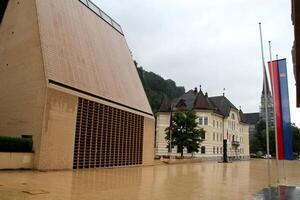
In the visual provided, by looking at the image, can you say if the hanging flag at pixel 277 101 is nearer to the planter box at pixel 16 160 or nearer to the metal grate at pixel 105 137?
the metal grate at pixel 105 137

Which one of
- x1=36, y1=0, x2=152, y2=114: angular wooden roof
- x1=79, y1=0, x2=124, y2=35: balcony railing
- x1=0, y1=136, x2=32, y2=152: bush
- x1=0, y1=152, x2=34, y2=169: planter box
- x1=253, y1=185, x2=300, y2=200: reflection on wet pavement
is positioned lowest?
x1=253, y1=185, x2=300, y2=200: reflection on wet pavement

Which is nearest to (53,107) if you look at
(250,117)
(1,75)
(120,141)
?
(1,75)

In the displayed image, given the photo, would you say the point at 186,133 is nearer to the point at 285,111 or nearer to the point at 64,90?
the point at 64,90

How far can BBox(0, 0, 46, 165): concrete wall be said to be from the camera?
2003cm

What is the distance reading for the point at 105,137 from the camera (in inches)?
984

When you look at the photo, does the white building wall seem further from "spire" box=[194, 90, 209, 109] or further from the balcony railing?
the balcony railing

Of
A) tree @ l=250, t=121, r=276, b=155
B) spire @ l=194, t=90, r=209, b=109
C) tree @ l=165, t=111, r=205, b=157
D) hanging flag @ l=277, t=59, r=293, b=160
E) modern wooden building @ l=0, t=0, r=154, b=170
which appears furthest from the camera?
tree @ l=250, t=121, r=276, b=155

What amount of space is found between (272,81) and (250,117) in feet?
427

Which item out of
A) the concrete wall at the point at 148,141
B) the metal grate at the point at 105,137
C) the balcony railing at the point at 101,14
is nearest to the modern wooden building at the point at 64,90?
the metal grate at the point at 105,137

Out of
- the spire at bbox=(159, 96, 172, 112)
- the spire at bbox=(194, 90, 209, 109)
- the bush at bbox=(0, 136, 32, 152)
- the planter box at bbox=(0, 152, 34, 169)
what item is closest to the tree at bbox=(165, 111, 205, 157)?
the spire at bbox=(194, 90, 209, 109)

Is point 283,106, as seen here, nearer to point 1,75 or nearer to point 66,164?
point 66,164

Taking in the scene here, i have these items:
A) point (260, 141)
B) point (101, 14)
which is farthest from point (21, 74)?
point (260, 141)

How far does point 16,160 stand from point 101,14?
20172 mm

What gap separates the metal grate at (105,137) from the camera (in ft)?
74.3
